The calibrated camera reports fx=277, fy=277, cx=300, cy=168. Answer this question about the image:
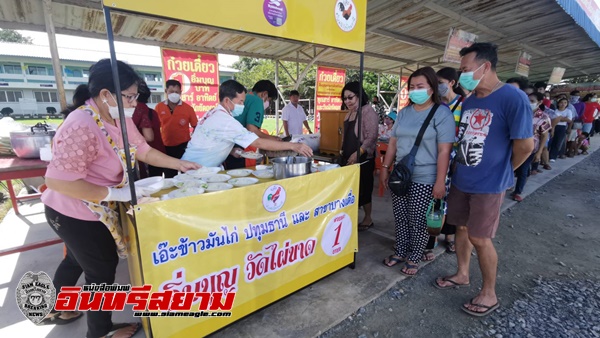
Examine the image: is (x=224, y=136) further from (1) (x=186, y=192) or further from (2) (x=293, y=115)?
(2) (x=293, y=115)

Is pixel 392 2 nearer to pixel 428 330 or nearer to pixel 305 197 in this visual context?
pixel 305 197

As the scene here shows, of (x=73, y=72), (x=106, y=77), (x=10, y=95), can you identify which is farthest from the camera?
(x=10, y=95)

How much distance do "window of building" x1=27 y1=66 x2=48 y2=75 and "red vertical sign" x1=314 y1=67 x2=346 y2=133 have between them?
2895 cm

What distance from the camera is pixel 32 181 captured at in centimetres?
420

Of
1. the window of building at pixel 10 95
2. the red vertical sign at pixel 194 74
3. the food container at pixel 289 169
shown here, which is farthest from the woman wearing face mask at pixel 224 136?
the window of building at pixel 10 95

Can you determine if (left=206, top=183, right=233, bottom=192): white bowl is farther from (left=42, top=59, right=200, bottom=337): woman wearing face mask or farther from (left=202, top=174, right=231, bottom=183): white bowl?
(left=42, top=59, right=200, bottom=337): woman wearing face mask

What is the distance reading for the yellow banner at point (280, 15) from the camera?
4.48ft

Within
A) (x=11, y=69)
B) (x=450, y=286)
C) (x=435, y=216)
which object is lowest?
(x=450, y=286)

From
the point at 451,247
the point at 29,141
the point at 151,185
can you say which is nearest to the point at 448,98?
the point at 451,247

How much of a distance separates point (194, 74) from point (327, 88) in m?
4.06

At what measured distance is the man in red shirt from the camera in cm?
392

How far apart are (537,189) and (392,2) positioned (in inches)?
167

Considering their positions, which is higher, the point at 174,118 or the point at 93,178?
the point at 174,118

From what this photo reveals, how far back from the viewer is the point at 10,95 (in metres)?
25.0
